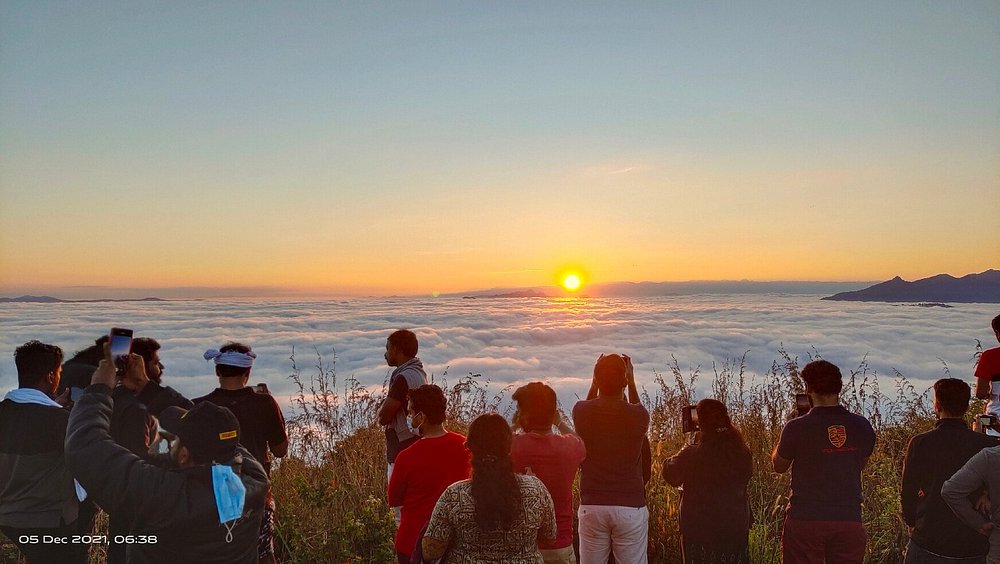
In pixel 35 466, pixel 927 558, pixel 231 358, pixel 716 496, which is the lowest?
pixel 927 558

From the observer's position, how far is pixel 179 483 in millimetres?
3357

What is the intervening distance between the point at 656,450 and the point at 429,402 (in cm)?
423

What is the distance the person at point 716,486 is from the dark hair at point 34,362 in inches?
174

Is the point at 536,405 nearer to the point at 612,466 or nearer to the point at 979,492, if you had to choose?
the point at 612,466

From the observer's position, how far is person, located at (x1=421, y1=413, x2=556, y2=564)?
12.3 ft

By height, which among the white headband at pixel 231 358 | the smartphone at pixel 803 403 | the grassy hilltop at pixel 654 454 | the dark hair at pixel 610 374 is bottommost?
the grassy hilltop at pixel 654 454

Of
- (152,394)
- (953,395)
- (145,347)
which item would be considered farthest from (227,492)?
(953,395)

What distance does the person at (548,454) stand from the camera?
4730 millimetres

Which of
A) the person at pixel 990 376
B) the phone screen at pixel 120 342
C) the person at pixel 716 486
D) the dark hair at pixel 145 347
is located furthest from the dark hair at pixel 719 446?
the dark hair at pixel 145 347

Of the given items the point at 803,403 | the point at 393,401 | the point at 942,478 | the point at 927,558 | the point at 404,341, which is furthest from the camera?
the point at 404,341

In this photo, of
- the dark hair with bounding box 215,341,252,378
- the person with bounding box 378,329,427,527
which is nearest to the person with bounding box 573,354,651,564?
the person with bounding box 378,329,427,527

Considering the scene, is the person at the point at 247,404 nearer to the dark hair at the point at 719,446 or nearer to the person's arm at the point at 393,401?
the person's arm at the point at 393,401

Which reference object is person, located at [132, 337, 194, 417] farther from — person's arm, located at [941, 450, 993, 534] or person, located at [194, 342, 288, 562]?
person's arm, located at [941, 450, 993, 534]

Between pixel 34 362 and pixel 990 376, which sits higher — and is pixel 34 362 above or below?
above
